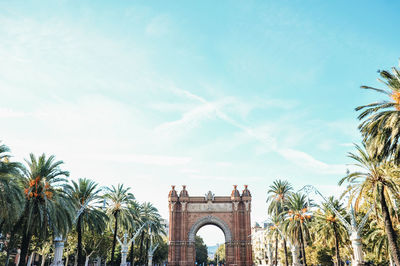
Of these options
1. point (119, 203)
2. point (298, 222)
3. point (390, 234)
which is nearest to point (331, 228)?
point (298, 222)

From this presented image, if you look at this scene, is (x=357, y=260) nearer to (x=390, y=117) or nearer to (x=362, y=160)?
(x=362, y=160)

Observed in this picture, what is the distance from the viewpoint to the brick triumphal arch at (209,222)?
50438 millimetres

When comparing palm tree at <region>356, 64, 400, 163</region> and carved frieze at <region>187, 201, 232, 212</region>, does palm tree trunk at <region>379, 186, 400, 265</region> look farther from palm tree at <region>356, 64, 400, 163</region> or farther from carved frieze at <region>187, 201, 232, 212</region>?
carved frieze at <region>187, 201, 232, 212</region>

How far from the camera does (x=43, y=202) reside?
73.2 feet

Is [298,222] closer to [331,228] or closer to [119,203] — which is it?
[331,228]

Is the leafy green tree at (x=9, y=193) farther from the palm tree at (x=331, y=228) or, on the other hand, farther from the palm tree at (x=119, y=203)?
the palm tree at (x=331, y=228)

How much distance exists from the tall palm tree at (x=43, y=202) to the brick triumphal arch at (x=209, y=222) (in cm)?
3085

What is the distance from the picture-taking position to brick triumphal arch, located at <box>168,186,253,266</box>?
5044 cm

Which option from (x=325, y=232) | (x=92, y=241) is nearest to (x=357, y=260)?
(x=325, y=232)

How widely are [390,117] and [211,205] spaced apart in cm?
4077

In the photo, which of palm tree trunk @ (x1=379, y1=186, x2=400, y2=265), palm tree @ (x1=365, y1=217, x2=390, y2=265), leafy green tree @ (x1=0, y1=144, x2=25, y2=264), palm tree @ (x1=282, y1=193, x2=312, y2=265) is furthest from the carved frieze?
leafy green tree @ (x1=0, y1=144, x2=25, y2=264)

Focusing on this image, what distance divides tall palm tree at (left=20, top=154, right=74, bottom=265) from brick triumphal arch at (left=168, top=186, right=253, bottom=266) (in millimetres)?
30850

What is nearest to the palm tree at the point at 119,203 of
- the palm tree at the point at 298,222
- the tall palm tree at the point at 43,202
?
the tall palm tree at the point at 43,202

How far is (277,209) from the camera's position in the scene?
143 ft
